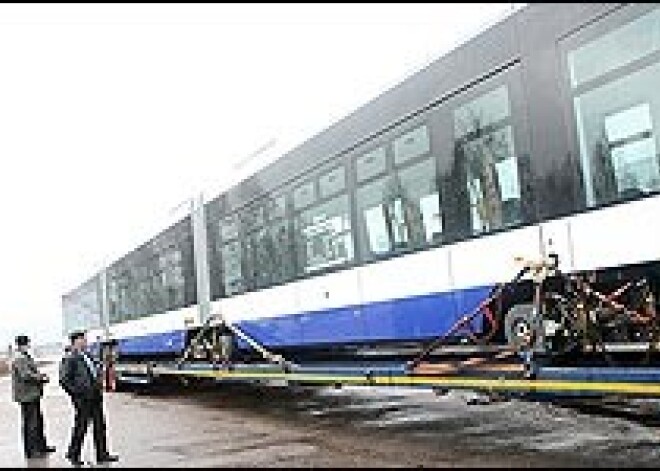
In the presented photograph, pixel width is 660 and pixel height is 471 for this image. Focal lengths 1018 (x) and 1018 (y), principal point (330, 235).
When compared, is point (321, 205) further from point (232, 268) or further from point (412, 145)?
point (232, 268)

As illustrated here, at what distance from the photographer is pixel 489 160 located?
9.53 m

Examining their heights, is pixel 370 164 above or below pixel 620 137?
above

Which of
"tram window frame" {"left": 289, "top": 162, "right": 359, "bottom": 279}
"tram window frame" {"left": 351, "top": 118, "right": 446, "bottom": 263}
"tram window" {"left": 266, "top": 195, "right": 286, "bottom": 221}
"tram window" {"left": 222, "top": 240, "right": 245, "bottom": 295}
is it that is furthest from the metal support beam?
"tram window frame" {"left": 351, "top": 118, "right": 446, "bottom": 263}

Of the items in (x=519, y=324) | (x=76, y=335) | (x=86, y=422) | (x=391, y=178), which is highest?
(x=391, y=178)

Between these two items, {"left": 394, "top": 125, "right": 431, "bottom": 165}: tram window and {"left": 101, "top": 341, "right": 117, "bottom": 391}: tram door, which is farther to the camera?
{"left": 101, "top": 341, "right": 117, "bottom": 391}: tram door

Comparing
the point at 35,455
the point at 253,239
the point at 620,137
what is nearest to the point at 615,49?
the point at 620,137

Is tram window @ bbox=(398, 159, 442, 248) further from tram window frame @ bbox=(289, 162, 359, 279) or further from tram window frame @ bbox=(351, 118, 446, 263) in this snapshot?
tram window frame @ bbox=(289, 162, 359, 279)

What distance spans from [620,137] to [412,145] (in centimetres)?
312

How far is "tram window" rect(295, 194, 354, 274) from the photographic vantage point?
39.9 ft

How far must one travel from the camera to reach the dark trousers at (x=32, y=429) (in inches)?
486

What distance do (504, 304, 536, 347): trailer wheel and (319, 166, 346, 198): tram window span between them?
345 cm

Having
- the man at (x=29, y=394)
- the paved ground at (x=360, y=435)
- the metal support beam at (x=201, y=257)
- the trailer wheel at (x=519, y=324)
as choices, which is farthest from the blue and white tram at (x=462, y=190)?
the man at (x=29, y=394)

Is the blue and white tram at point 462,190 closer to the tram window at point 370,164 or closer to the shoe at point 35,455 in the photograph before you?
the tram window at point 370,164

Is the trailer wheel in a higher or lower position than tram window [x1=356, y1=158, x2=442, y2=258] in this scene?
lower
